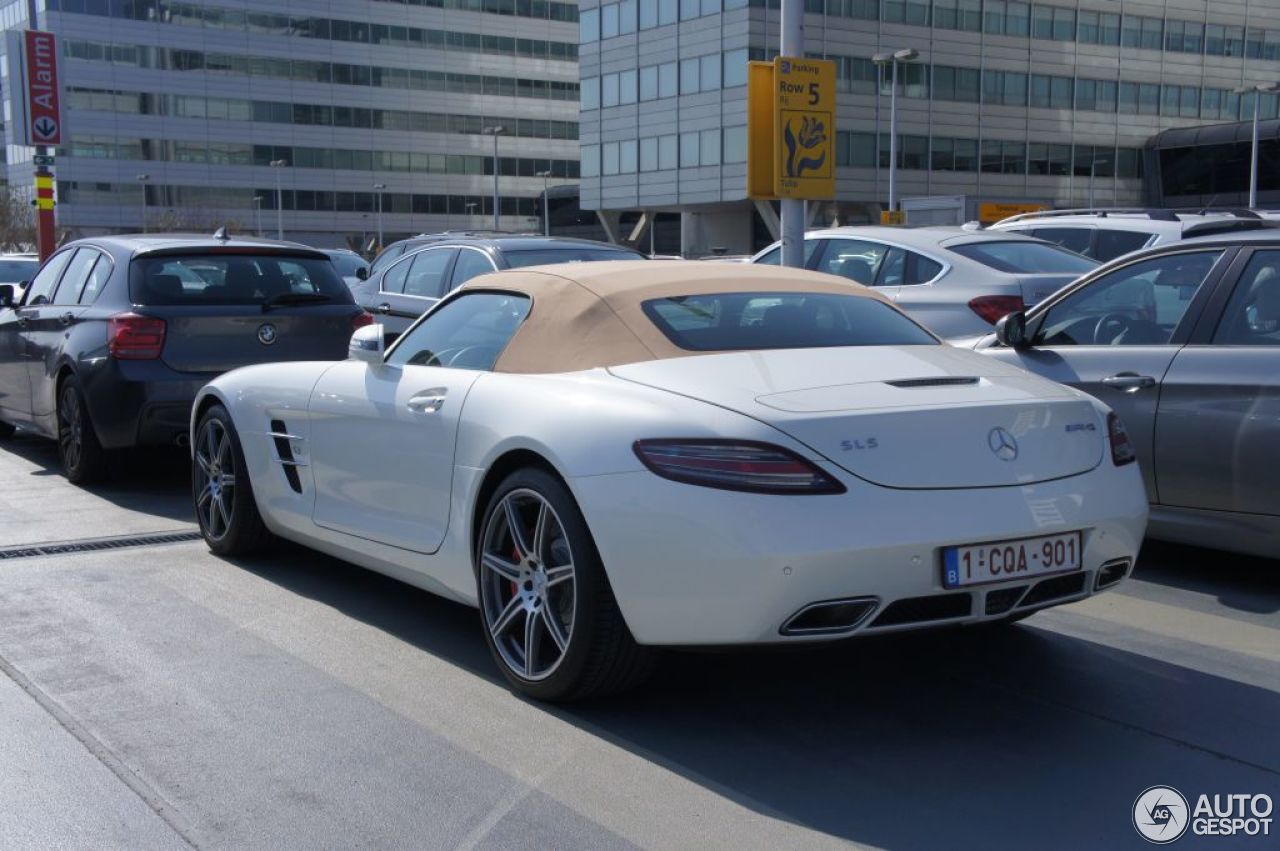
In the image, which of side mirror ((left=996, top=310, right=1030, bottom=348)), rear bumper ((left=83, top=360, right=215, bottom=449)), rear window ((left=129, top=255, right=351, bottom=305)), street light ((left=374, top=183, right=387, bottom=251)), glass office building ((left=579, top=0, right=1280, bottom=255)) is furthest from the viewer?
street light ((left=374, top=183, right=387, bottom=251))

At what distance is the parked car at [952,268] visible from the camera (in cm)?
983

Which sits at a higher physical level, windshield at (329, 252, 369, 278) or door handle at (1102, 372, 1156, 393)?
windshield at (329, 252, 369, 278)

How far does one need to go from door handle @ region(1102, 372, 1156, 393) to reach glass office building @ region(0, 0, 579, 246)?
268ft

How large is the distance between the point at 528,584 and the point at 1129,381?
132 inches

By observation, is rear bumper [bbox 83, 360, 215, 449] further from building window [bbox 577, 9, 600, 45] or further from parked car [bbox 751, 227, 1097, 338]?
building window [bbox 577, 9, 600, 45]

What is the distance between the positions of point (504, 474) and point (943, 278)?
644 centimetres

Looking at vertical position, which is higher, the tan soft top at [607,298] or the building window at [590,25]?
the building window at [590,25]

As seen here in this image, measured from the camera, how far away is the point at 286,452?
6.05 meters

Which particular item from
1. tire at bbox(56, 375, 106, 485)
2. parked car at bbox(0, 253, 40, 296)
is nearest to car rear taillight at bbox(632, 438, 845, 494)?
tire at bbox(56, 375, 106, 485)

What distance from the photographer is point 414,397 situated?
5.10 meters

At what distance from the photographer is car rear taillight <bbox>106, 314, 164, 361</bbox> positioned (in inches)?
331

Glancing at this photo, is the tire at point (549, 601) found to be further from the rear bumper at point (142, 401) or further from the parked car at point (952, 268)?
the parked car at point (952, 268)

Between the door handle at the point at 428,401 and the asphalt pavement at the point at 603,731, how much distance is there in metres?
0.95

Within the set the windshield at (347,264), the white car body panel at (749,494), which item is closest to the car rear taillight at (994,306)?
the white car body panel at (749,494)
